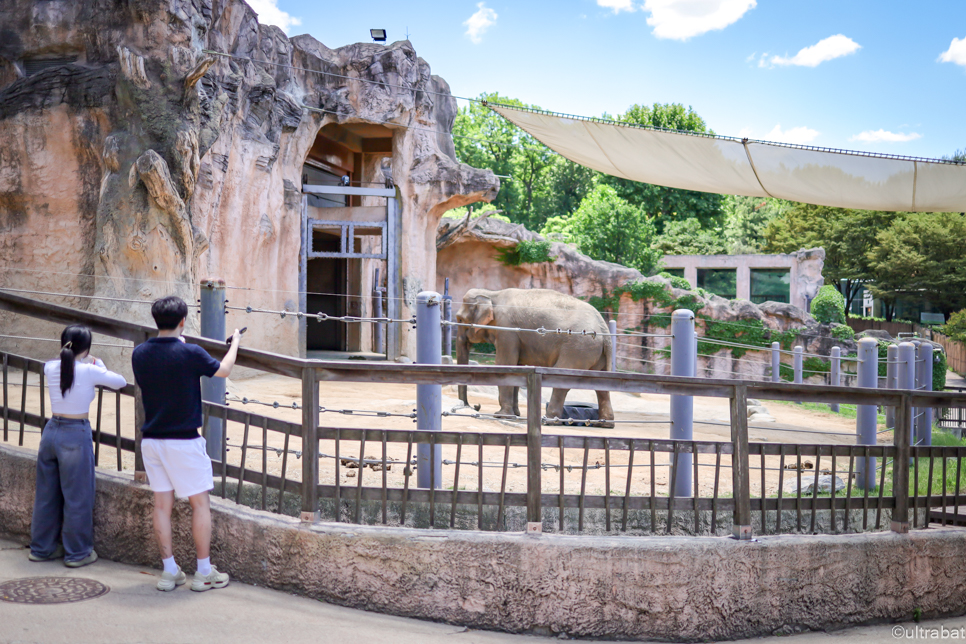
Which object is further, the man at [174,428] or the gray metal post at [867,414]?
the gray metal post at [867,414]

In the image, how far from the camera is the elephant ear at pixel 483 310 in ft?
29.1

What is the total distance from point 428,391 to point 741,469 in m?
1.64

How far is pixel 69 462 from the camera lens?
A: 3.21 m

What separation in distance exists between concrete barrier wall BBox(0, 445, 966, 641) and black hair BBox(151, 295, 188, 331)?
0.83 m

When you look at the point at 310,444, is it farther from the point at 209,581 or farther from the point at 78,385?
the point at 78,385

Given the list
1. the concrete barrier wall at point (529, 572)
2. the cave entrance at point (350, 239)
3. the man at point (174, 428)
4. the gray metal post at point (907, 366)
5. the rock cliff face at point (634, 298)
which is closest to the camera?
the man at point (174, 428)

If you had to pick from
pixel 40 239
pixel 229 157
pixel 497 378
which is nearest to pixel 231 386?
pixel 40 239

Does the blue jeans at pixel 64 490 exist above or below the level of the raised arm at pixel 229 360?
below

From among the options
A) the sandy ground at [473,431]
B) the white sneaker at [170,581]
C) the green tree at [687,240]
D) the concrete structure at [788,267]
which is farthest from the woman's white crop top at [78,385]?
the green tree at [687,240]

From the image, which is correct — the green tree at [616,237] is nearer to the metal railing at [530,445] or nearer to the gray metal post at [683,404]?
the gray metal post at [683,404]

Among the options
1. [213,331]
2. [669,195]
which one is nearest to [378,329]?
[213,331]

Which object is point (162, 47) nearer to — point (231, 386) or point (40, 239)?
point (40, 239)

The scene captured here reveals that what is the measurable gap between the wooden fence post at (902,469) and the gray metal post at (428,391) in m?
2.24

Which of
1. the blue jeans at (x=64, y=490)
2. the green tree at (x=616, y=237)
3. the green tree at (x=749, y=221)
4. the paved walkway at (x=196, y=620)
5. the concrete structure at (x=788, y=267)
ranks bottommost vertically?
the paved walkway at (x=196, y=620)
